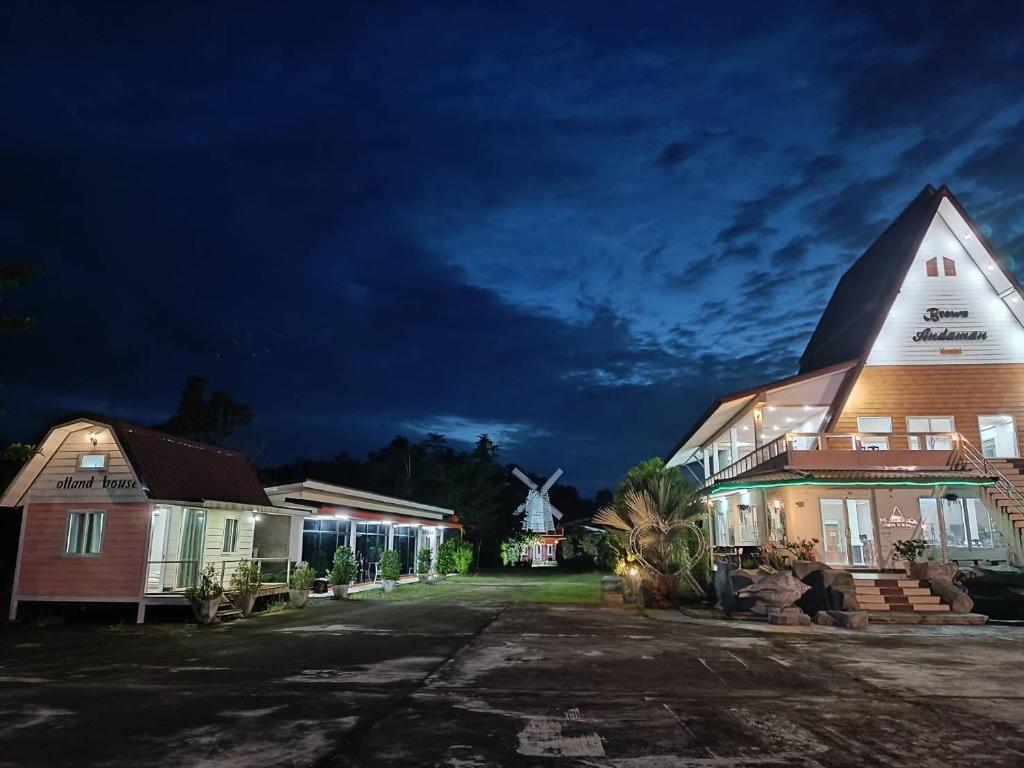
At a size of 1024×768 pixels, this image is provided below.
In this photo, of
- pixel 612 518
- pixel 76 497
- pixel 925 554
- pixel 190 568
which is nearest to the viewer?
pixel 76 497

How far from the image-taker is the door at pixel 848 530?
2069 centimetres

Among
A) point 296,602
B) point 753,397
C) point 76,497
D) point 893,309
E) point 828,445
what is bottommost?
point 296,602

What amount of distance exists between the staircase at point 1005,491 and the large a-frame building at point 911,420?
0.04 metres

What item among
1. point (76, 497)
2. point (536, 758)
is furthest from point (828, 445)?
point (76, 497)

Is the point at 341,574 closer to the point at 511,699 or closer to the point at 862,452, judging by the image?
the point at 511,699

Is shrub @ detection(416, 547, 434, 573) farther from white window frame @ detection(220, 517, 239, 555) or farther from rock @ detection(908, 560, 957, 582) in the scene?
rock @ detection(908, 560, 957, 582)

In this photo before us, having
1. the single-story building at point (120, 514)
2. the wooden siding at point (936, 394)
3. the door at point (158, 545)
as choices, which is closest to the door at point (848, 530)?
the wooden siding at point (936, 394)

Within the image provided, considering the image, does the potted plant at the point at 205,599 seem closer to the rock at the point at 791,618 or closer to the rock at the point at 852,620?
the rock at the point at 791,618

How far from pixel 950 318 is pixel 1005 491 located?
21.6 ft

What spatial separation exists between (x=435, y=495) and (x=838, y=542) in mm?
27383

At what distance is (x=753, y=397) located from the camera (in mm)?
23375

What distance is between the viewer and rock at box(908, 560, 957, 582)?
17500 millimetres

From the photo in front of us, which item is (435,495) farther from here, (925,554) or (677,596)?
(925,554)

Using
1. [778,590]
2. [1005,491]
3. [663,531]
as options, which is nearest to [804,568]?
[778,590]
